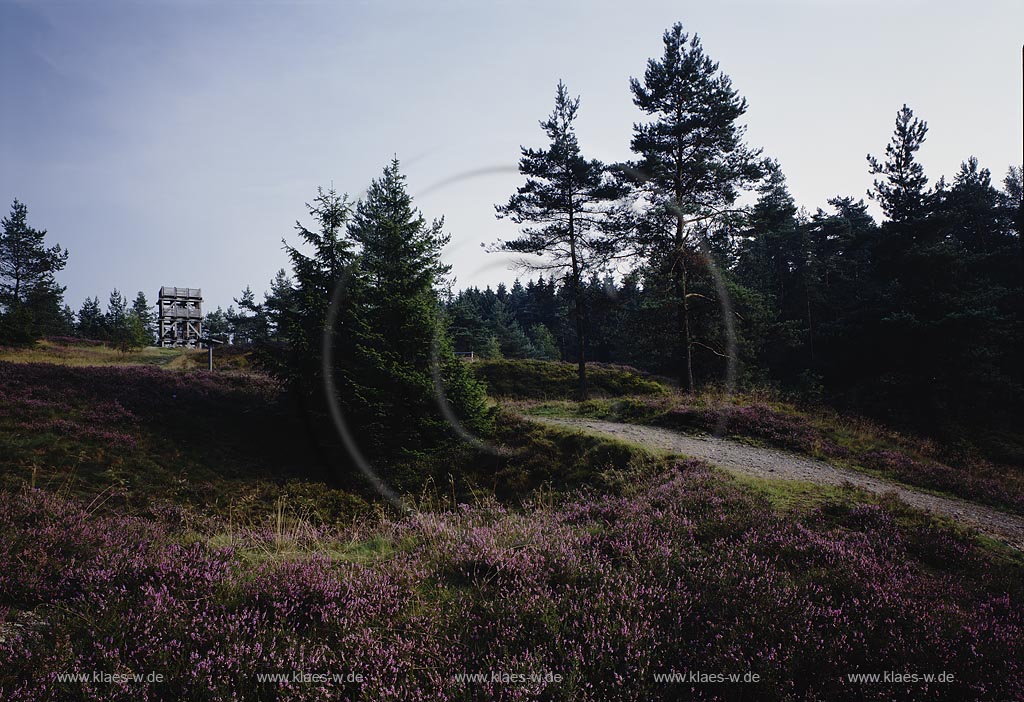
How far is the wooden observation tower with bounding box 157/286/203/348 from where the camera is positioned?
40.9 meters

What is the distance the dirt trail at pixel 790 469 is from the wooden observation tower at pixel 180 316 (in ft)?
141

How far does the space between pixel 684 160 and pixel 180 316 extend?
151 feet

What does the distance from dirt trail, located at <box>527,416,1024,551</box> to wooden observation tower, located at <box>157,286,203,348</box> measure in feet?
141

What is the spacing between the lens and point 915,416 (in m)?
24.0

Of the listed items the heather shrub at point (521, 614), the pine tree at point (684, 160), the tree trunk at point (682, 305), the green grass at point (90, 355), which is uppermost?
the pine tree at point (684, 160)

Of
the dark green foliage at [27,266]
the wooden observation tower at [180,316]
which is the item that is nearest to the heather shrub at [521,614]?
the wooden observation tower at [180,316]

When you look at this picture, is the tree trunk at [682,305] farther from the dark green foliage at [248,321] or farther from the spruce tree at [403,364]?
the dark green foliage at [248,321]

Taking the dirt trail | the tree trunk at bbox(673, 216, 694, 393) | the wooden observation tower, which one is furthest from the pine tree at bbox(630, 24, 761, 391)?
the wooden observation tower

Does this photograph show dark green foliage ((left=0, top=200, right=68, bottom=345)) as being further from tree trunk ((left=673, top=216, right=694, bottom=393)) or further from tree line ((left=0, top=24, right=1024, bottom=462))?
tree trunk ((left=673, top=216, right=694, bottom=393))

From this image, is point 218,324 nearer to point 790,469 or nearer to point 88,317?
point 88,317

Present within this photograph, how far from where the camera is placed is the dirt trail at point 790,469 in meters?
7.09

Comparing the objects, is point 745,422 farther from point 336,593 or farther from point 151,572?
point 151,572

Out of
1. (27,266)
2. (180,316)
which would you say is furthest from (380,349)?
(27,266)

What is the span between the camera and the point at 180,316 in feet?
136
